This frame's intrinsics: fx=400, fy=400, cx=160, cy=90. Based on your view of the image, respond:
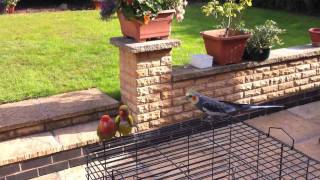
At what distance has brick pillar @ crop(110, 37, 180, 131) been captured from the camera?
355 cm

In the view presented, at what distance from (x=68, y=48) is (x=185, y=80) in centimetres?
255

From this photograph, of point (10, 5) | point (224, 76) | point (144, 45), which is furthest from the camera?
point (10, 5)

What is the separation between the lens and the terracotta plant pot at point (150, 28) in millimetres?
3514

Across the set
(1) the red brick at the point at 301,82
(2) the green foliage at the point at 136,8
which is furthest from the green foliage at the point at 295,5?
(2) the green foliage at the point at 136,8

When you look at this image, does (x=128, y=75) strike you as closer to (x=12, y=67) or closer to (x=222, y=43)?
(x=222, y=43)

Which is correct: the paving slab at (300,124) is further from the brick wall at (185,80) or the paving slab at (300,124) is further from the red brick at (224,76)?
the red brick at (224,76)

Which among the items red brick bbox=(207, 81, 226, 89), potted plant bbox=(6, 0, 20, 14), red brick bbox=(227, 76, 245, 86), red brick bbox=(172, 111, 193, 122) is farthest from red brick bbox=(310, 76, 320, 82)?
potted plant bbox=(6, 0, 20, 14)

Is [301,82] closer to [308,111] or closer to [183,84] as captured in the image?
[308,111]

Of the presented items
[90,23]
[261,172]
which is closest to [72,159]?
[261,172]

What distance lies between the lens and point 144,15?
3389 mm

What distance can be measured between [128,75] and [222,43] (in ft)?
3.22

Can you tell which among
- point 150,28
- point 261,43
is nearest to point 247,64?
point 261,43

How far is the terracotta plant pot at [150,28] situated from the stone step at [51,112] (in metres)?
0.72

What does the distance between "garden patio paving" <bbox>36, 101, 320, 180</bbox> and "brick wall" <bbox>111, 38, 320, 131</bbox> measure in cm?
22
